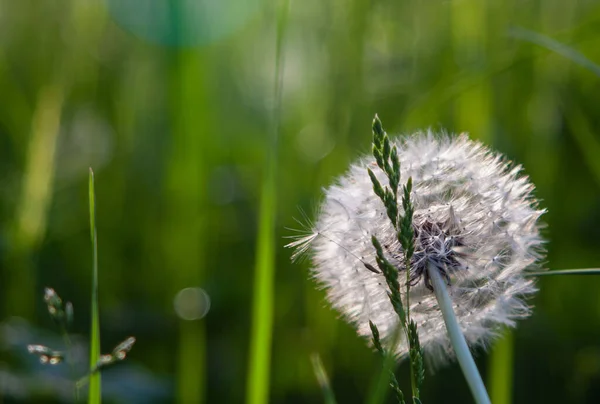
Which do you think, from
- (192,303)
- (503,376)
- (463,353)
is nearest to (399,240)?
(463,353)

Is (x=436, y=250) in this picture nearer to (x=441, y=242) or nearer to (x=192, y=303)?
(x=441, y=242)

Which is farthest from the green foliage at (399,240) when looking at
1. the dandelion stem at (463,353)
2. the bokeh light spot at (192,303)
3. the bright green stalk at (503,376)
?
the bokeh light spot at (192,303)

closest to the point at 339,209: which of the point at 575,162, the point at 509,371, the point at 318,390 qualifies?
the point at 509,371

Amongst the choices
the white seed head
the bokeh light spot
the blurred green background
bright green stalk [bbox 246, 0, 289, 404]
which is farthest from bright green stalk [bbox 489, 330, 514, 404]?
the bokeh light spot

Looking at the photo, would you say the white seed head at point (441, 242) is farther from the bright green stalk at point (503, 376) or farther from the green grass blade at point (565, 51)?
the bright green stalk at point (503, 376)

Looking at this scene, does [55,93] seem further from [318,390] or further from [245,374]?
[318,390]

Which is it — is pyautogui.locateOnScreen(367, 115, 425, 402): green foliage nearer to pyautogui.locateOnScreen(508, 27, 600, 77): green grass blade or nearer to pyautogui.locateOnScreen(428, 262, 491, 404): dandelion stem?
pyautogui.locateOnScreen(428, 262, 491, 404): dandelion stem
